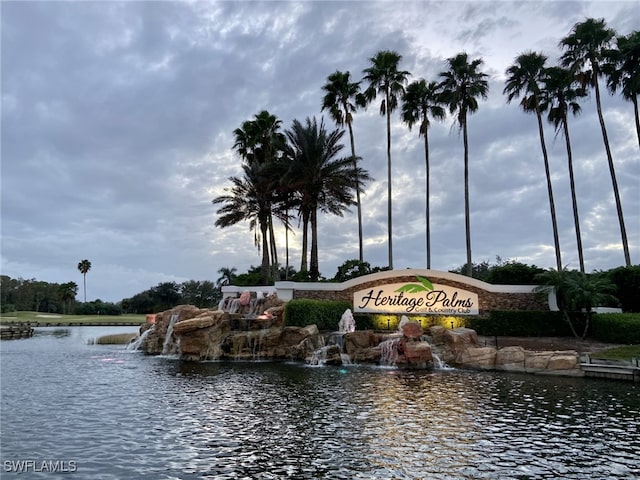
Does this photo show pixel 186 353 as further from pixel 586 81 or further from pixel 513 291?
pixel 586 81

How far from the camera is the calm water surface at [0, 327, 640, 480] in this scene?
29.3ft

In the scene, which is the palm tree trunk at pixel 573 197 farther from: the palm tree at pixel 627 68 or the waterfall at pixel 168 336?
the waterfall at pixel 168 336

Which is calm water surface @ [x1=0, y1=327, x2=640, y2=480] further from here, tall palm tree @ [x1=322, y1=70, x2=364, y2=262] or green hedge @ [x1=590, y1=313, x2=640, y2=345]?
tall palm tree @ [x1=322, y1=70, x2=364, y2=262]

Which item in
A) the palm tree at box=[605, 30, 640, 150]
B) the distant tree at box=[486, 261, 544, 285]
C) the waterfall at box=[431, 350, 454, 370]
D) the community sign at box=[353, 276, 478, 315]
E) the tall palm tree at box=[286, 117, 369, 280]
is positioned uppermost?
the palm tree at box=[605, 30, 640, 150]

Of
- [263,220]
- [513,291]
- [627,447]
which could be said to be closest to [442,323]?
[513,291]

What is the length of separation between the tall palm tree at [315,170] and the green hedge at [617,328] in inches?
876

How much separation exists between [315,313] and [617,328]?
19119mm

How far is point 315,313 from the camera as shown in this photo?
30.7 metres

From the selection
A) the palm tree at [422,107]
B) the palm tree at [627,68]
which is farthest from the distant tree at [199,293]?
the palm tree at [627,68]

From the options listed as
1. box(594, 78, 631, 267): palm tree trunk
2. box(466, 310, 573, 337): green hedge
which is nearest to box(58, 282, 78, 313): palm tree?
box(466, 310, 573, 337): green hedge

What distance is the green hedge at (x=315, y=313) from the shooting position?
98.7ft

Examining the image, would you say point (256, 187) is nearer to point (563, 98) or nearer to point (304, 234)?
point (304, 234)

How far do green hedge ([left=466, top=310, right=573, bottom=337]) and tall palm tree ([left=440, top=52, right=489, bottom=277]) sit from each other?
1222cm

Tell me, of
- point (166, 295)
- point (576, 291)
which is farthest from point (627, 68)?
point (166, 295)
